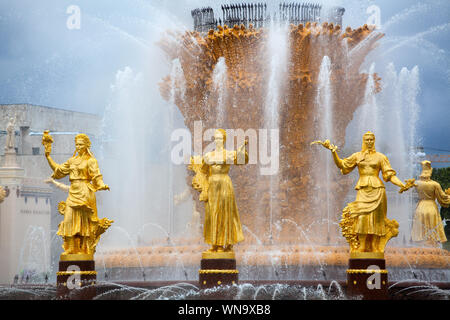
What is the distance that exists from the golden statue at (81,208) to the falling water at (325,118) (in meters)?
6.12

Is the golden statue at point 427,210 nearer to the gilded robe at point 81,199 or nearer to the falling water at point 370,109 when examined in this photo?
the falling water at point 370,109

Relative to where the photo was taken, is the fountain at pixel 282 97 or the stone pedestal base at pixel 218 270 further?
the fountain at pixel 282 97

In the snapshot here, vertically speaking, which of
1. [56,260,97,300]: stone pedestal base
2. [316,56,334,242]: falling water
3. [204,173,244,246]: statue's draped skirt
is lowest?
[56,260,97,300]: stone pedestal base

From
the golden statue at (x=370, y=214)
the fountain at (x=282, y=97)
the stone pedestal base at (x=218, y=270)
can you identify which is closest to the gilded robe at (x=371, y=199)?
the golden statue at (x=370, y=214)

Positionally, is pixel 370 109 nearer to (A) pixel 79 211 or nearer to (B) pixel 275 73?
(B) pixel 275 73

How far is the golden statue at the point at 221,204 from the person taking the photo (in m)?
15.3

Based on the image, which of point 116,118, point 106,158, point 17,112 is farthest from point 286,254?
point 17,112

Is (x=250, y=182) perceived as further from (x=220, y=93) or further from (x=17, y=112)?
(x=17, y=112)

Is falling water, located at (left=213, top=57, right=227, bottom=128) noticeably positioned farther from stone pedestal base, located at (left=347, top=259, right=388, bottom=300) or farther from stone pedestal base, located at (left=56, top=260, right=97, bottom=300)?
stone pedestal base, located at (left=347, top=259, right=388, bottom=300)

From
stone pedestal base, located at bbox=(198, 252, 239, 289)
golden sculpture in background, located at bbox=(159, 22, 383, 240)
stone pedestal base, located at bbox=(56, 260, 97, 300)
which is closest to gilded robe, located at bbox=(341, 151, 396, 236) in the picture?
stone pedestal base, located at bbox=(198, 252, 239, 289)

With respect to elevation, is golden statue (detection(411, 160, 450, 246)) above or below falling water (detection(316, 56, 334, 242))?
Result: below

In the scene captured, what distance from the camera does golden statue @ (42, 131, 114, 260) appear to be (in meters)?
15.8

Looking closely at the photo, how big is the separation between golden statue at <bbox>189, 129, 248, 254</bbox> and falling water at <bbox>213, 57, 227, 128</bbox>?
4871mm

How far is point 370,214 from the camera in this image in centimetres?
1547
